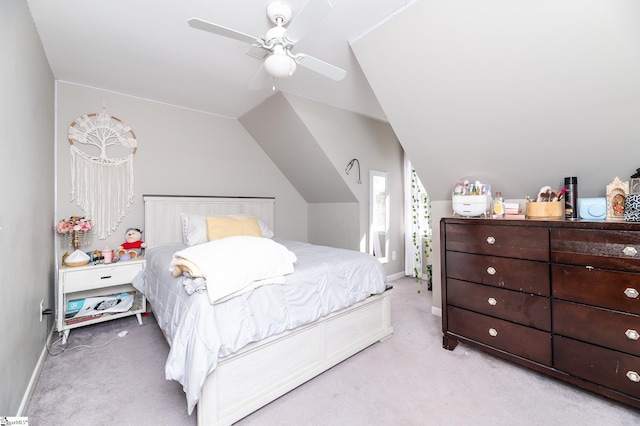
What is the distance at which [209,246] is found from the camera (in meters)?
1.70

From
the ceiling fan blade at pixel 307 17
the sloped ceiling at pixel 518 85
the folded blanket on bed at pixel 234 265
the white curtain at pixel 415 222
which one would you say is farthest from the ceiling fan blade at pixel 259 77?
the white curtain at pixel 415 222

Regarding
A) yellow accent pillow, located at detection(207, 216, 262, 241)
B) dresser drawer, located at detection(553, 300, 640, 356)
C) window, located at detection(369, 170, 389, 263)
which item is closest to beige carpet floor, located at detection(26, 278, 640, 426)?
dresser drawer, located at detection(553, 300, 640, 356)

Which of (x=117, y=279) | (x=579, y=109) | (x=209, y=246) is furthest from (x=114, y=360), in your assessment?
(x=579, y=109)

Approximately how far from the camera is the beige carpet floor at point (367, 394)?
4.87 feet

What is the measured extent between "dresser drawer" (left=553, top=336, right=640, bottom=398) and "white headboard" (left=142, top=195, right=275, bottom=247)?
3.34m

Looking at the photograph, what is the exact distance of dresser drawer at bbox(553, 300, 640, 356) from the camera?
144 cm

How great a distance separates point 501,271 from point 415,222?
225cm

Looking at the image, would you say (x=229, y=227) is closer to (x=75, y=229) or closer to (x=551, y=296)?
(x=75, y=229)

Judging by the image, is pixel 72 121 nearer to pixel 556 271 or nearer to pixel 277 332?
pixel 277 332

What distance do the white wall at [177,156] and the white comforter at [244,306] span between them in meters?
1.13

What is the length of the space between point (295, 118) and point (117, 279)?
7.85 ft

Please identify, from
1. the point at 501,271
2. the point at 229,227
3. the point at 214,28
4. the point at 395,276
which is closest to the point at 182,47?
the point at 214,28

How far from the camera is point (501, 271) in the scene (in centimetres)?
190

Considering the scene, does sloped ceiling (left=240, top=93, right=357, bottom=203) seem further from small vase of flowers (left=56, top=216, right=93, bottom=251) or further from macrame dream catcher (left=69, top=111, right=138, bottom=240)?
small vase of flowers (left=56, top=216, right=93, bottom=251)
